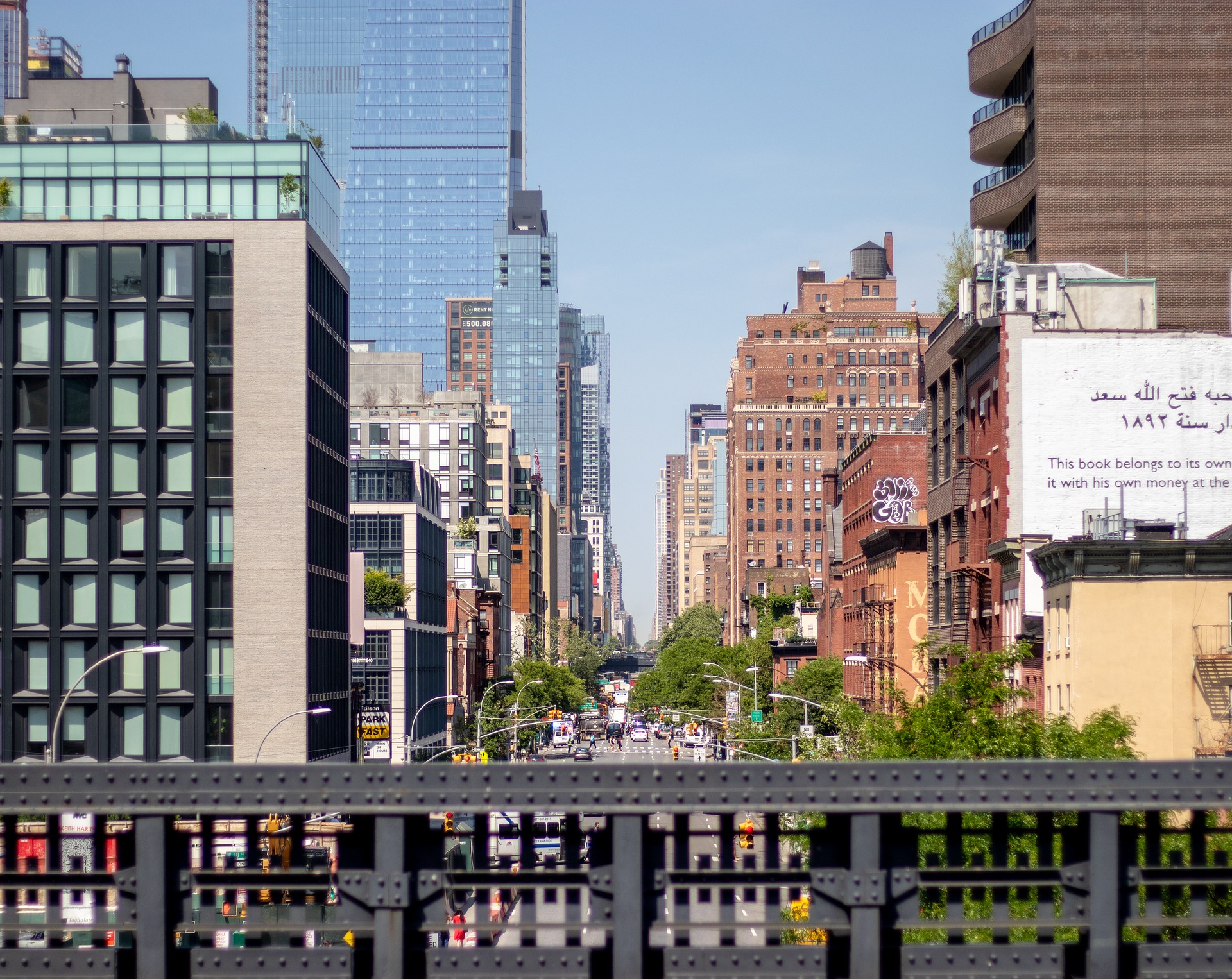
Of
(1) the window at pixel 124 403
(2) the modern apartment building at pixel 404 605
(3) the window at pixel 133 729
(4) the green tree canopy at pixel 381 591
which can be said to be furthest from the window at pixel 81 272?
(4) the green tree canopy at pixel 381 591

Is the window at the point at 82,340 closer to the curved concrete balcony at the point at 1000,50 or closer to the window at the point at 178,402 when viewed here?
the window at the point at 178,402

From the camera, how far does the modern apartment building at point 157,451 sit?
241 feet

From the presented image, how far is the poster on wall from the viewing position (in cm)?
5662

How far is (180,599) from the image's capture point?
7512 cm

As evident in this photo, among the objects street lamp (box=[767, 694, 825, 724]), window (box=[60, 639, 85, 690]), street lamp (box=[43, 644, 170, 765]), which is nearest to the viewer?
street lamp (box=[43, 644, 170, 765])

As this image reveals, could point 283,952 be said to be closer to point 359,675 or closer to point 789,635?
point 359,675

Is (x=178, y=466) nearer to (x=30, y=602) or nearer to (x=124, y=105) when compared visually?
(x=30, y=602)

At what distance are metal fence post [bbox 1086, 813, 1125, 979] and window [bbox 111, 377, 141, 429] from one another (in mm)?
70616

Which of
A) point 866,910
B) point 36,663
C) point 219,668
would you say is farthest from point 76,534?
point 866,910

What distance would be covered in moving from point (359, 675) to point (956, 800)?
100 metres

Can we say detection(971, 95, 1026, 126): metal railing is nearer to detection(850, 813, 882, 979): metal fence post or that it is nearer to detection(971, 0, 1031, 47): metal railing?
detection(971, 0, 1031, 47): metal railing

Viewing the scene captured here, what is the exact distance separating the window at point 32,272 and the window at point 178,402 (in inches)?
282

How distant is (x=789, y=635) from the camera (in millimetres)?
171500

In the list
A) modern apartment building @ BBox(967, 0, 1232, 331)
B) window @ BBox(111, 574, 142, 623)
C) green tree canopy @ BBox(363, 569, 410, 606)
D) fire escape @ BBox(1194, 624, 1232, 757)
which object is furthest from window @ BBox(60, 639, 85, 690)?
fire escape @ BBox(1194, 624, 1232, 757)
